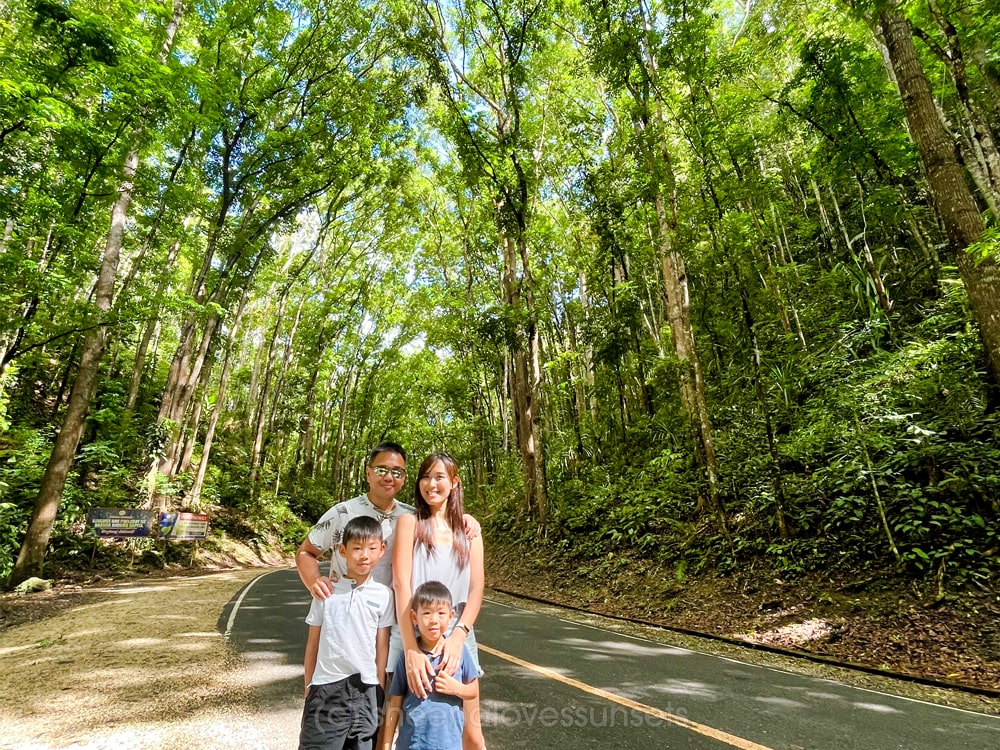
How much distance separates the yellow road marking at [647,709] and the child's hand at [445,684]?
2.29 meters

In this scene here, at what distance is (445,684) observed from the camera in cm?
173

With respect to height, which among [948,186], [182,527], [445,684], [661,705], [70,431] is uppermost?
[948,186]

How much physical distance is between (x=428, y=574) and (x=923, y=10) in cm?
1105

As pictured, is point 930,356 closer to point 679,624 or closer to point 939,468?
point 939,468

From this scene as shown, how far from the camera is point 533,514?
43.7 ft

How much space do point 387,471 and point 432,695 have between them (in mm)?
918

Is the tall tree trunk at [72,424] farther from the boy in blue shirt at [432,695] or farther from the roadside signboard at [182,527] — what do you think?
the boy in blue shirt at [432,695]

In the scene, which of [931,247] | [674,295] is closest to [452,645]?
[674,295]

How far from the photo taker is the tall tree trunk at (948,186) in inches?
225

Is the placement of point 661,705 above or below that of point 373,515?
below

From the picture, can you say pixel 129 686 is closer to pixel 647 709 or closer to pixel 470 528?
pixel 470 528

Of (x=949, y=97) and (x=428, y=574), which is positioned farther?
(x=949, y=97)

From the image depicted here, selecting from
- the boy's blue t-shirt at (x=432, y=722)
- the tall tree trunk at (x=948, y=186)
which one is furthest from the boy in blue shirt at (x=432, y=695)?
the tall tree trunk at (x=948, y=186)

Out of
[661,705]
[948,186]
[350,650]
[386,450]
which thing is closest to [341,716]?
[350,650]
